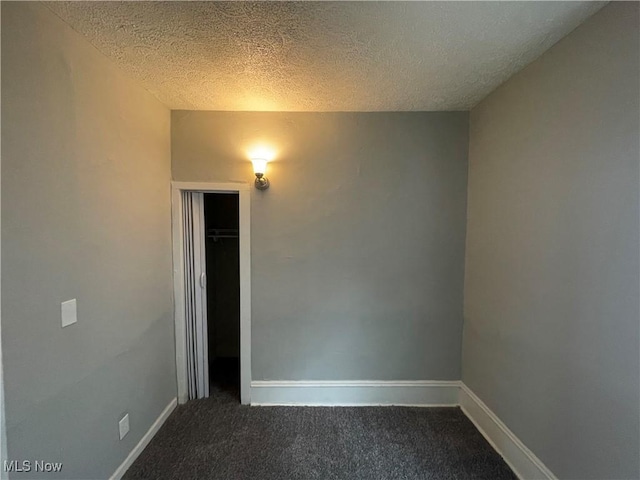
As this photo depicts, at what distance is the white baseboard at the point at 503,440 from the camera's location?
1.63 m

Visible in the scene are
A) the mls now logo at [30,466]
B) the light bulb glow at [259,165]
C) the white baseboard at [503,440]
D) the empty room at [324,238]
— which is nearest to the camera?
the mls now logo at [30,466]

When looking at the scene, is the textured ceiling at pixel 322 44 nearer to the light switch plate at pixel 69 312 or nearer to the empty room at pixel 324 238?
the empty room at pixel 324 238

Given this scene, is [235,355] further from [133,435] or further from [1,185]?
[1,185]

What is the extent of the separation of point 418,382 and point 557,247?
1627 mm

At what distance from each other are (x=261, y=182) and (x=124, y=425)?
6.24ft

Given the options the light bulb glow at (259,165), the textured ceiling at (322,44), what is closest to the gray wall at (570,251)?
the textured ceiling at (322,44)

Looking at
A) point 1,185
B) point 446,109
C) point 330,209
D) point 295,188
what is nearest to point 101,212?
point 1,185

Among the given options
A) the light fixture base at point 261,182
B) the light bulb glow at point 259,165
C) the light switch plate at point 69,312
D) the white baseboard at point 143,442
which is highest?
the light bulb glow at point 259,165

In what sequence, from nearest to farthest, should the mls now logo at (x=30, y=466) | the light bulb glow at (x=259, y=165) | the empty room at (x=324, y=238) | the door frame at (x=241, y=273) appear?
1. the mls now logo at (x=30, y=466)
2. the empty room at (x=324, y=238)
3. the light bulb glow at (x=259, y=165)
4. the door frame at (x=241, y=273)

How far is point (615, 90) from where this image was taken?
1.19 meters

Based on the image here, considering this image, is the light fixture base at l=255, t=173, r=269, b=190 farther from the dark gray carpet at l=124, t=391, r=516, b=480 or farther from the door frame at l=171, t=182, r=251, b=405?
the dark gray carpet at l=124, t=391, r=516, b=480

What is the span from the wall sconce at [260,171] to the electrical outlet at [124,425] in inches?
72.3

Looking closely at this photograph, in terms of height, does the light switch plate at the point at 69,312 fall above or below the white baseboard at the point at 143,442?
→ above

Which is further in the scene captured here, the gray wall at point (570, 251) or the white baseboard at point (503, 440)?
the white baseboard at point (503, 440)
